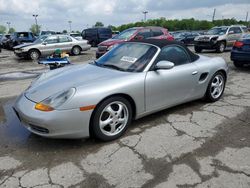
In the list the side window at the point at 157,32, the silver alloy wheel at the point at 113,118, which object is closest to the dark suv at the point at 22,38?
the side window at the point at 157,32

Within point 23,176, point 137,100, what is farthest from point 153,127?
point 23,176

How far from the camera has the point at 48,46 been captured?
14.6 metres

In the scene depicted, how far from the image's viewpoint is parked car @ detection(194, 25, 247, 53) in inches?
582

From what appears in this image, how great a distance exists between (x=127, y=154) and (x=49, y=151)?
3.47 ft

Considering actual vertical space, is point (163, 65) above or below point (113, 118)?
above

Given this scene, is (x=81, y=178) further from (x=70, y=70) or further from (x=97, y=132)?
(x=70, y=70)

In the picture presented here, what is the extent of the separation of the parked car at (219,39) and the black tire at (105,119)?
12.7 meters

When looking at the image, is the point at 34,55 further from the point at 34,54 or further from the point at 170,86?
the point at 170,86

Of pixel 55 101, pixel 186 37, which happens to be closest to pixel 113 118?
pixel 55 101

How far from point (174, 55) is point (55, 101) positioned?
2322 mm

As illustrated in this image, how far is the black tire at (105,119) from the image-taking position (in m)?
3.31

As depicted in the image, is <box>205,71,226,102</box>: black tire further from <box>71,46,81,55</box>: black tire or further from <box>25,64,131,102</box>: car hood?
<box>71,46,81,55</box>: black tire

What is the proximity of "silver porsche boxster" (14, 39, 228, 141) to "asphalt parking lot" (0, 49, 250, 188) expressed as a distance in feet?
0.93

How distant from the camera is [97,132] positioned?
3.37 m
